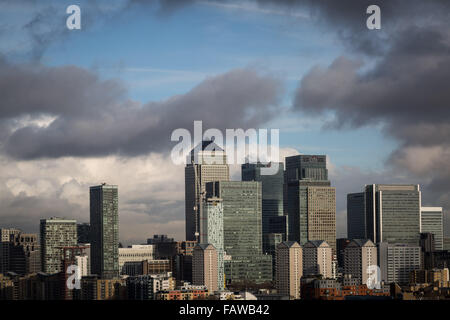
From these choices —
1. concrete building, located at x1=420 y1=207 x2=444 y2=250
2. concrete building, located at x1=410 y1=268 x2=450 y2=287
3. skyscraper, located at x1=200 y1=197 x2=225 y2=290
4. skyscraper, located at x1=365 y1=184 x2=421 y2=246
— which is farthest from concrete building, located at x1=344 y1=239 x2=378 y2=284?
concrete building, located at x1=420 y1=207 x2=444 y2=250

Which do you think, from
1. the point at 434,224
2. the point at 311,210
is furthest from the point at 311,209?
the point at 434,224

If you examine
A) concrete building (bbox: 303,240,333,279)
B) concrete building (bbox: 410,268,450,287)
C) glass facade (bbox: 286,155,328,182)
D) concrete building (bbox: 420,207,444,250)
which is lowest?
concrete building (bbox: 410,268,450,287)

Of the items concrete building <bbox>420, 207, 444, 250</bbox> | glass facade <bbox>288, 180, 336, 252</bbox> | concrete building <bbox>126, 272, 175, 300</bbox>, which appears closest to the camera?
concrete building <bbox>126, 272, 175, 300</bbox>

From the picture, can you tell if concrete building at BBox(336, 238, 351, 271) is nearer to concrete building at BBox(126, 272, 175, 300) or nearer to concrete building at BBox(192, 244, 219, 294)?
concrete building at BBox(192, 244, 219, 294)

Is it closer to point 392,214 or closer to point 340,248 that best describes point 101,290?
point 340,248

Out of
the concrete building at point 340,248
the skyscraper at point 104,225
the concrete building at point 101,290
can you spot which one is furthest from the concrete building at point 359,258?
the skyscraper at point 104,225

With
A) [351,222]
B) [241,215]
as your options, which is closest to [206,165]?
[241,215]
